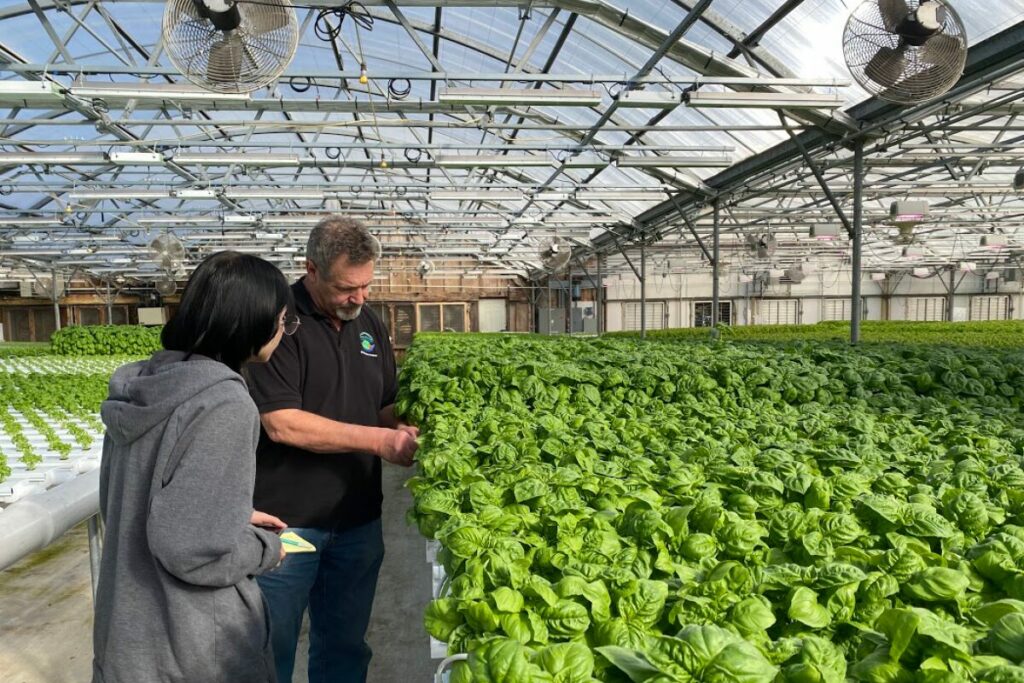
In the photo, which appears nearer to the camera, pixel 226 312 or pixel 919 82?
pixel 226 312

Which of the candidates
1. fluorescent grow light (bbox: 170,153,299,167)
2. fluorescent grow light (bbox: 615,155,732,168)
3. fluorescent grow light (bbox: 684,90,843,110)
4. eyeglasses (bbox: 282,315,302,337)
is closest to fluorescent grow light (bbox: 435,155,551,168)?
fluorescent grow light (bbox: 615,155,732,168)

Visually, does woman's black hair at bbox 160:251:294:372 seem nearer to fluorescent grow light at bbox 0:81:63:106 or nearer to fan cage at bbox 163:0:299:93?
fan cage at bbox 163:0:299:93

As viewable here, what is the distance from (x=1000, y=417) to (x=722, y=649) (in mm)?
2982

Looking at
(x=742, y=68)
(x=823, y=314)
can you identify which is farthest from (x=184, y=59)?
(x=823, y=314)

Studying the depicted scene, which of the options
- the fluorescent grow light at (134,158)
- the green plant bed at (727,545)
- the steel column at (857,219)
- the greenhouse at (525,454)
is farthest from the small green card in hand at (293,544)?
the fluorescent grow light at (134,158)

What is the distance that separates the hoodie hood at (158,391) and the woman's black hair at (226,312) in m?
0.05

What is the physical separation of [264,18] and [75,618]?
408 centimetres

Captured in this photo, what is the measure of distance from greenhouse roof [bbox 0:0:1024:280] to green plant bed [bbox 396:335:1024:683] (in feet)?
14.9

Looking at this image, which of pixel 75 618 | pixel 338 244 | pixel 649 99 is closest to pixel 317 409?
pixel 338 244

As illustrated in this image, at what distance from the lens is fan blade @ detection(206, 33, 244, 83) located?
427 cm

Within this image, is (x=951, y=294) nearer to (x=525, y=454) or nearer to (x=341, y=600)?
(x=525, y=454)

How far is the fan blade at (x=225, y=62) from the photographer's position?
14.0 feet

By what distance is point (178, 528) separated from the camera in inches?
61.7

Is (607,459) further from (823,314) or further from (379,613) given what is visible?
(823,314)
